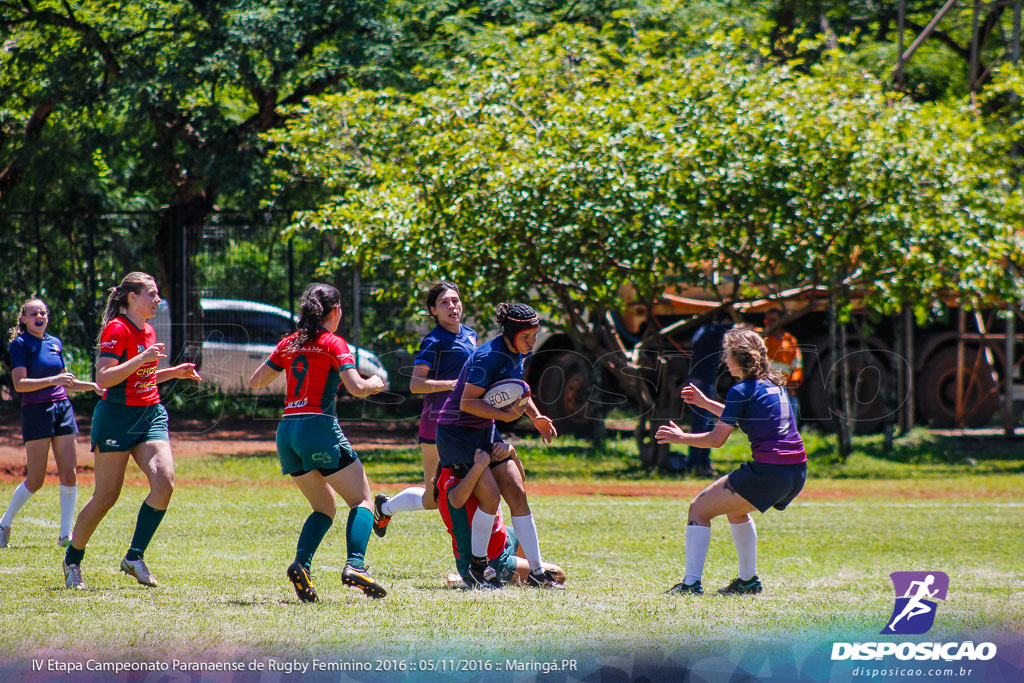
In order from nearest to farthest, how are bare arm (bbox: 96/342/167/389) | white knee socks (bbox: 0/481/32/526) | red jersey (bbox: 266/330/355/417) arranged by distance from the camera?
red jersey (bbox: 266/330/355/417)
bare arm (bbox: 96/342/167/389)
white knee socks (bbox: 0/481/32/526)

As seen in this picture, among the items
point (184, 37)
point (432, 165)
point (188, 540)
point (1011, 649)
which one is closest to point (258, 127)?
point (184, 37)

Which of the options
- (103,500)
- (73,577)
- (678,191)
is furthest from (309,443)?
(678,191)

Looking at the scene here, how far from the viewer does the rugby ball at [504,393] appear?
21.9ft

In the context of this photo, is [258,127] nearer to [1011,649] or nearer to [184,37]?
[184,37]

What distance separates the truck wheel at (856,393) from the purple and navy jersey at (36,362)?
12.7 meters

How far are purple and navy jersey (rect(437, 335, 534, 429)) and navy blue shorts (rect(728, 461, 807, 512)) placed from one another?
153 centimetres

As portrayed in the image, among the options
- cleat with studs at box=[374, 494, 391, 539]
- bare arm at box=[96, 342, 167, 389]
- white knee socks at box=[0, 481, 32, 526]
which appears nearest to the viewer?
bare arm at box=[96, 342, 167, 389]

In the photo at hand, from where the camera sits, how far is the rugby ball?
6.67 m

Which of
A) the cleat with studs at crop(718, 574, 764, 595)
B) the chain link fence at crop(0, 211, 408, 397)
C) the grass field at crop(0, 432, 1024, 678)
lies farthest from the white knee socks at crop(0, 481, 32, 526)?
the chain link fence at crop(0, 211, 408, 397)

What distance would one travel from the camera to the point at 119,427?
22.2 ft

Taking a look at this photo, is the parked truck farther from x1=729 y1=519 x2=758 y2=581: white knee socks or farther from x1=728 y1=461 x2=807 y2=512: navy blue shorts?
x1=728 y1=461 x2=807 y2=512: navy blue shorts

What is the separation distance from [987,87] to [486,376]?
516 inches

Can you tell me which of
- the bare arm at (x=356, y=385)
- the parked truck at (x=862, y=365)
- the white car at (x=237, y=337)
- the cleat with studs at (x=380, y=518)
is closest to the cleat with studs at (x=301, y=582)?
the bare arm at (x=356, y=385)

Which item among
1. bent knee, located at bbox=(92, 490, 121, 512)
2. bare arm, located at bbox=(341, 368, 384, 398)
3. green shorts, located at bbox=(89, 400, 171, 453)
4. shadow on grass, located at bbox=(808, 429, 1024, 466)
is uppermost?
bare arm, located at bbox=(341, 368, 384, 398)
